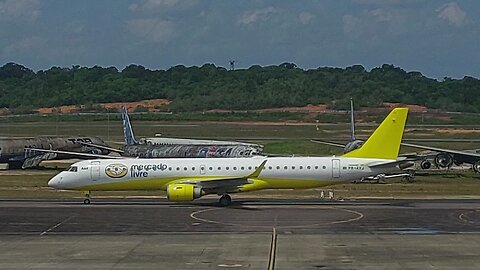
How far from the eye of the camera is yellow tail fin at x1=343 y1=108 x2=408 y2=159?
4959cm

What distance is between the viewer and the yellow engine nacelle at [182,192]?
48.5 metres

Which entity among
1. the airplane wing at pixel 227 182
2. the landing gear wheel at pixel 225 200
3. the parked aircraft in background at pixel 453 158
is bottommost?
the landing gear wheel at pixel 225 200

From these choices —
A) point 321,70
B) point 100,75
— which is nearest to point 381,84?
point 321,70

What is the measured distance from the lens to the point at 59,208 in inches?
1879

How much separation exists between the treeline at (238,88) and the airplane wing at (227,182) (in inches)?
2967

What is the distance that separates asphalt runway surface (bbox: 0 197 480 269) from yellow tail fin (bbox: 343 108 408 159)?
112 inches

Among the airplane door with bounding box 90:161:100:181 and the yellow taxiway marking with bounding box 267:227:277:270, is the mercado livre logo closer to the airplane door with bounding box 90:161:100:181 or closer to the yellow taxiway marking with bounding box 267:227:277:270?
the airplane door with bounding box 90:161:100:181

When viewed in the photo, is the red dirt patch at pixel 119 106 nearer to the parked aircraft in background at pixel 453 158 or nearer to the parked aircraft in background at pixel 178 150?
the parked aircraft in background at pixel 178 150

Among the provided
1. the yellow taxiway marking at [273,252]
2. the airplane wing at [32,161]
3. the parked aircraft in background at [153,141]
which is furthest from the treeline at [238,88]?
the yellow taxiway marking at [273,252]

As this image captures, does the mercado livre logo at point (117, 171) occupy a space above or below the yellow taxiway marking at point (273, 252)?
above

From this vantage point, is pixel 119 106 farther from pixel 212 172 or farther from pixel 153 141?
pixel 212 172

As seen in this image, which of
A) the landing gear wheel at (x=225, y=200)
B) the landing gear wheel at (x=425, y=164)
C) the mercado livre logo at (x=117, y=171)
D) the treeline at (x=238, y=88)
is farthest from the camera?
the treeline at (x=238, y=88)

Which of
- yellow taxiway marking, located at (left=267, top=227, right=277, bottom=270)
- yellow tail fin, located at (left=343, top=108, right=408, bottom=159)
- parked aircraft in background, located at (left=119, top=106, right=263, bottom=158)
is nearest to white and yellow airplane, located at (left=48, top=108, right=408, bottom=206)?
yellow tail fin, located at (left=343, top=108, right=408, bottom=159)

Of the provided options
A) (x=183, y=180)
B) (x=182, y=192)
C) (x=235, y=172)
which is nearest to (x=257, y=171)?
(x=235, y=172)
